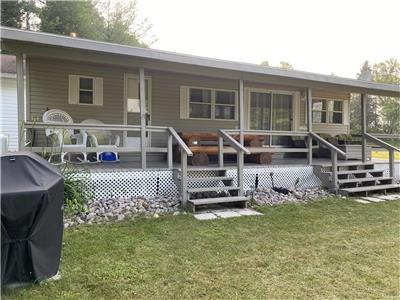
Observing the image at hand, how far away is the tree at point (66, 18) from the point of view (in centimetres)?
2053

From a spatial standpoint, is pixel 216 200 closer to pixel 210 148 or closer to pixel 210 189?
pixel 210 189

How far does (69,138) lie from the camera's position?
754 centimetres

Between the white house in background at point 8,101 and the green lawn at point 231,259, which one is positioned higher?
the white house in background at point 8,101

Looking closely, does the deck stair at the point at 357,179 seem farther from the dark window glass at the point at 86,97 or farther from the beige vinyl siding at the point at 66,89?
the dark window glass at the point at 86,97

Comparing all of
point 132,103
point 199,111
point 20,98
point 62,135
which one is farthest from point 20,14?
point 20,98

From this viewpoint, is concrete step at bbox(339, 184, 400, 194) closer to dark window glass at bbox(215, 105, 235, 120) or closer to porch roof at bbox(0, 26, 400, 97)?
porch roof at bbox(0, 26, 400, 97)

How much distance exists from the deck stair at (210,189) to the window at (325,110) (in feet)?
19.4

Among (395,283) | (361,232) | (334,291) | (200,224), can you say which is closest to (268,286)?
(334,291)

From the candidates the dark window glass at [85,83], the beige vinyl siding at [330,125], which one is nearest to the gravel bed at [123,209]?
the dark window glass at [85,83]

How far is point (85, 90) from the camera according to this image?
8.16 meters

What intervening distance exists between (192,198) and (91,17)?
21.1 m

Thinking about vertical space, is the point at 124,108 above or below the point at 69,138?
above

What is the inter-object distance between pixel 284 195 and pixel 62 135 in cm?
463

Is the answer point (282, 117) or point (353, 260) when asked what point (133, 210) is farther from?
point (282, 117)
